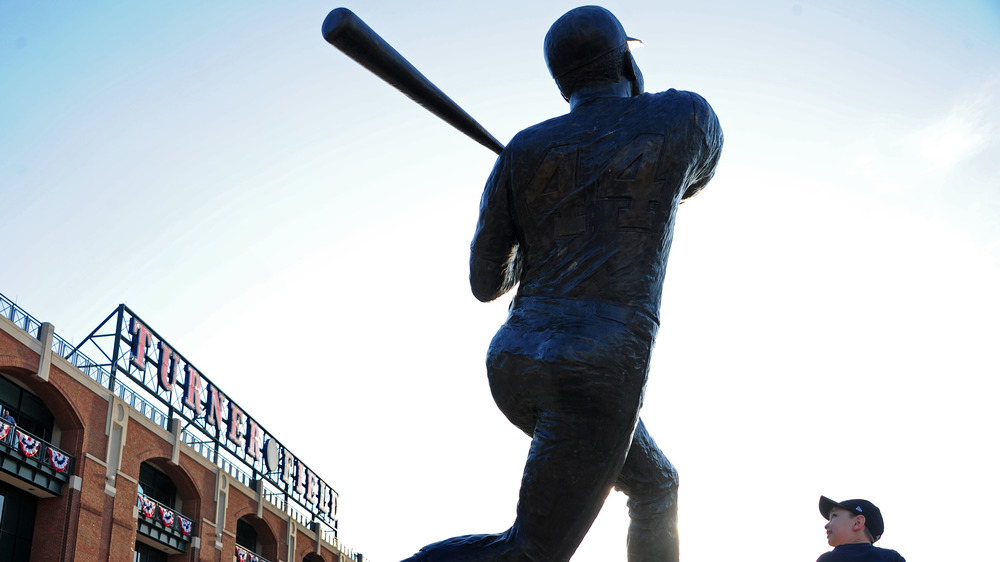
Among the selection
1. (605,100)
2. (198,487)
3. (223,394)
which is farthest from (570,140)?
(223,394)

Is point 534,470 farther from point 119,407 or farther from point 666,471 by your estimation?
point 119,407

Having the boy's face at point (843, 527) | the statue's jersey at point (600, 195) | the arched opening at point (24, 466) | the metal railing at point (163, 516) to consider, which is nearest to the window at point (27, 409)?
the arched opening at point (24, 466)

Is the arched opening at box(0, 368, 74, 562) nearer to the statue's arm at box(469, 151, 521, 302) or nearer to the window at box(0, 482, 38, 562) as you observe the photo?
the window at box(0, 482, 38, 562)

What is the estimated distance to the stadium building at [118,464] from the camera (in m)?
21.5

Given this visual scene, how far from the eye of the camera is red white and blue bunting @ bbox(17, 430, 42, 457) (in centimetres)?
2045

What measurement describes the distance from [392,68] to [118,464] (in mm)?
24221

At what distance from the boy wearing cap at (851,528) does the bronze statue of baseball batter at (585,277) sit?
94cm

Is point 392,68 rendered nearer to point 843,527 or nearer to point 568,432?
point 568,432

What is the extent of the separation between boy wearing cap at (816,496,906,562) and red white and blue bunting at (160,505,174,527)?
25.7 m

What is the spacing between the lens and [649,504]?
107 inches

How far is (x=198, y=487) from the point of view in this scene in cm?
2850

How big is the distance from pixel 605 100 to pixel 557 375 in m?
0.89

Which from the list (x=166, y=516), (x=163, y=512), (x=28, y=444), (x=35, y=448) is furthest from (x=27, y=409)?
(x=166, y=516)

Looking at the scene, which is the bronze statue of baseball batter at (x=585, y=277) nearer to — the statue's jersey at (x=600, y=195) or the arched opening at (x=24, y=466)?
the statue's jersey at (x=600, y=195)
